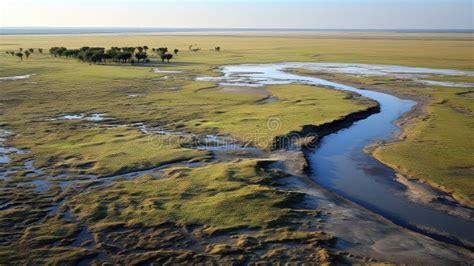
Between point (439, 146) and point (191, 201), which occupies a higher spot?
point (439, 146)

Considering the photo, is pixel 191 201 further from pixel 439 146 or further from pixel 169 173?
pixel 439 146

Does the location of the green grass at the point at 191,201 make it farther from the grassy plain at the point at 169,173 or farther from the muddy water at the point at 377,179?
the muddy water at the point at 377,179

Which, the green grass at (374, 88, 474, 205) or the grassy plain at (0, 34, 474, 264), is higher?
the green grass at (374, 88, 474, 205)

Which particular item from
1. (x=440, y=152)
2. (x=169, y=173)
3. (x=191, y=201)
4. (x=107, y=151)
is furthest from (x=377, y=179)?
(x=107, y=151)

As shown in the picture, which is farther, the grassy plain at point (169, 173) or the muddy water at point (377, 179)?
the muddy water at point (377, 179)

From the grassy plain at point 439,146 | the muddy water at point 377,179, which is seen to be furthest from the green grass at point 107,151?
the grassy plain at point 439,146

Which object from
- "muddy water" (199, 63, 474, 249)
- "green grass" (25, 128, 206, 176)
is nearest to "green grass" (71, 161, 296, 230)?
"green grass" (25, 128, 206, 176)

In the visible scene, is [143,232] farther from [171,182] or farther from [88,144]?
[88,144]

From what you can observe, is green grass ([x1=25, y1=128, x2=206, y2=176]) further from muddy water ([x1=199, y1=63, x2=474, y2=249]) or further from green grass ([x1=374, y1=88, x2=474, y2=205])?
green grass ([x1=374, y1=88, x2=474, y2=205])

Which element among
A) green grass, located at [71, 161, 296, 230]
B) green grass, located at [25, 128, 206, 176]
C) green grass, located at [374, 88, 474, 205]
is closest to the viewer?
green grass, located at [71, 161, 296, 230]

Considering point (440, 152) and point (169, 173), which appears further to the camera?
point (440, 152)
